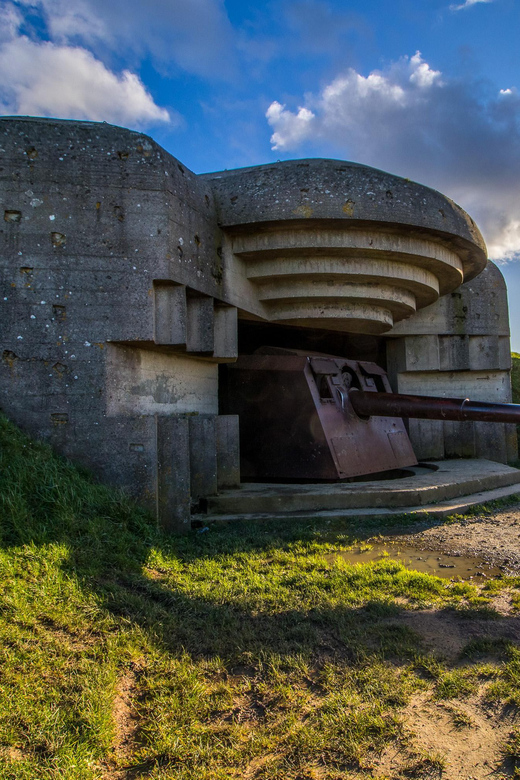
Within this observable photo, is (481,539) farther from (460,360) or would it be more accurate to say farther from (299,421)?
(460,360)

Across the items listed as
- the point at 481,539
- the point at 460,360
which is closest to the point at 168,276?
the point at 481,539

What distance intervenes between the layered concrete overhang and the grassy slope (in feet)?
11.4

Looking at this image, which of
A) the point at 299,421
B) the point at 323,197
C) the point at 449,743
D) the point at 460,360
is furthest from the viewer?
the point at 460,360

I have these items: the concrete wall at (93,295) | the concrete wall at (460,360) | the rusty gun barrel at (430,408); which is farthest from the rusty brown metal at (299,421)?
the concrete wall at (460,360)

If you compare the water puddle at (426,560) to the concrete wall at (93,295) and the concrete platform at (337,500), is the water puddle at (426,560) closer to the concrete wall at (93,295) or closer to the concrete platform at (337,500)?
the concrete platform at (337,500)

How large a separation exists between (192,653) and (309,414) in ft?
13.3

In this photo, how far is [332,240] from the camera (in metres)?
6.24

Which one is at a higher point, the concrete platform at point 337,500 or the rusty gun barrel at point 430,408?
the rusty gun barrel at point 430,408

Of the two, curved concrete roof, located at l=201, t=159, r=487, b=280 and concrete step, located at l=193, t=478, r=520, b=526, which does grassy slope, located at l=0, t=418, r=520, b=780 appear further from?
curved concrete roof, located at l=201, t=159, r=487, b=280

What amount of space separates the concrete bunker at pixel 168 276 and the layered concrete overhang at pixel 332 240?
0.02 m

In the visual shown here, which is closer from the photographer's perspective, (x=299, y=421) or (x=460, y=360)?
(x=299, y=421)

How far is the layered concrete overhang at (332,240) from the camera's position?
5973 millimetres

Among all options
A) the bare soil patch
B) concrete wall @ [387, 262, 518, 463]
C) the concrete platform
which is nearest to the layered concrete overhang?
concrete wall @ [387, 262, 518, 463]

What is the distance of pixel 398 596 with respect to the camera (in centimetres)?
319
